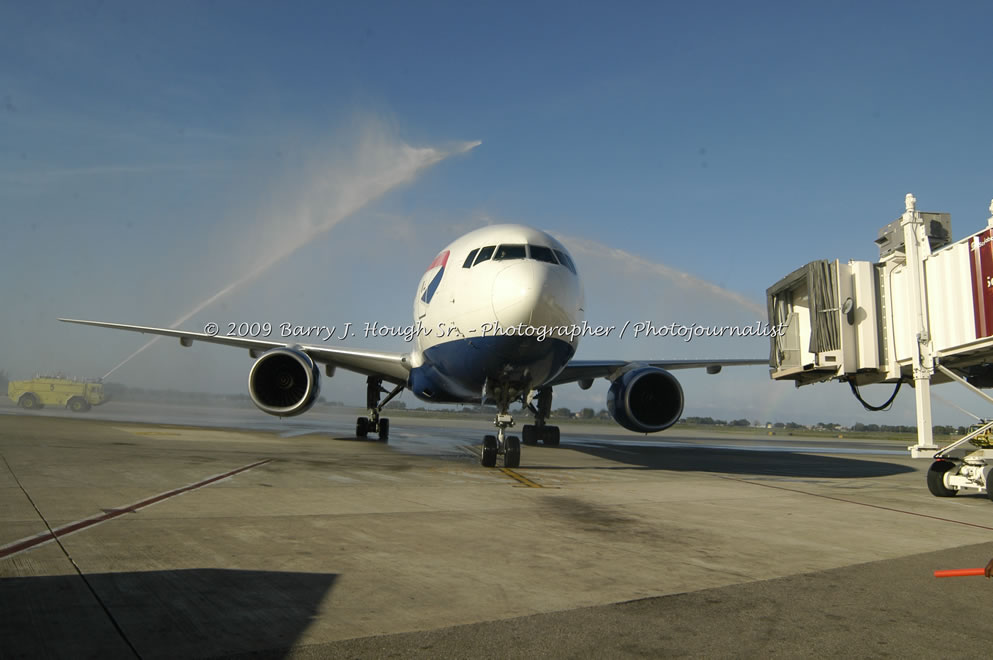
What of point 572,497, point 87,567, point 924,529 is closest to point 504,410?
point 572,497

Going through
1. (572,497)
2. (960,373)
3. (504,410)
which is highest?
(960,373)

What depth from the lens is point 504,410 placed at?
36.9ft

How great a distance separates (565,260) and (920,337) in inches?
206

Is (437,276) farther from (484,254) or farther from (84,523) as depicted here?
(84,523)

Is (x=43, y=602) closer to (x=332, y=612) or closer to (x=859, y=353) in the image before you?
(x=332, y=612)

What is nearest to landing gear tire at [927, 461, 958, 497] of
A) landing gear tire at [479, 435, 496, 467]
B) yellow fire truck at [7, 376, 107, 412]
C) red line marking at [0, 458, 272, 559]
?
landing gear tire at [479, 435, 496, 467]

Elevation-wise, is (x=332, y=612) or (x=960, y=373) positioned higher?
(x=960, y=373)

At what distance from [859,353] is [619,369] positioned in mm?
7396

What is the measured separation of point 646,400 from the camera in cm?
1359

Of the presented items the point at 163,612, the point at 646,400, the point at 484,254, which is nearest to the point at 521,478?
the point at 484,254

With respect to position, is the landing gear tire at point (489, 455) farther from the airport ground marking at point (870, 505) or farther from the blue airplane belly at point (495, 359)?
the airport ground marking at point (870, 505)

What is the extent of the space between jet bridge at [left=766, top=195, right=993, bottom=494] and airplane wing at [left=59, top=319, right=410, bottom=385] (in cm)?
920

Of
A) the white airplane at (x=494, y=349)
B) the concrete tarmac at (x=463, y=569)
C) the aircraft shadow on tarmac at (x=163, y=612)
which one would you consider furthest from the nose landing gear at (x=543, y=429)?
the aircraft shadow on tarmac at (x=163, y=612)

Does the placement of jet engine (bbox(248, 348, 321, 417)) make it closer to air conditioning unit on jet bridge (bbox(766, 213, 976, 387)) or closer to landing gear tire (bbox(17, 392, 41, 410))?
air conditioning unit on jet bridge (bbox(766, 213, 976, 387))
